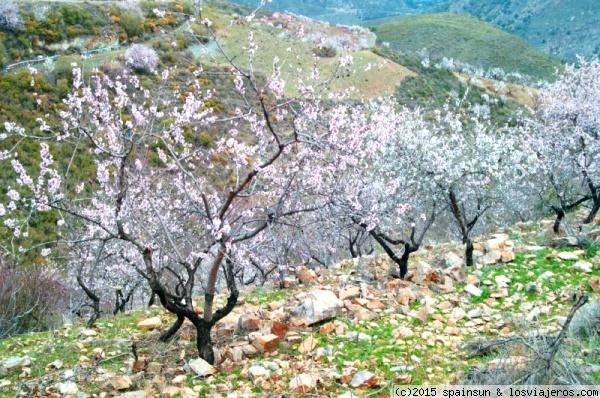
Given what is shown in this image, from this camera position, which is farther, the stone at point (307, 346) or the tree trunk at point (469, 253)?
the tree trunk at point (469, 253)

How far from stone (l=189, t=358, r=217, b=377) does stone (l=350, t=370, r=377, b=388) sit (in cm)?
154

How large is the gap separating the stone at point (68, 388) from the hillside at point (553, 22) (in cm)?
10170

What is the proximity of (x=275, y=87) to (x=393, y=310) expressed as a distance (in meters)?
3.46

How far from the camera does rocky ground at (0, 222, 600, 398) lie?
4.66 m

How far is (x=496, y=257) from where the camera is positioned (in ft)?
26.7

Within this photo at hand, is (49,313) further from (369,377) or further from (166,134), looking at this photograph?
(369,377)

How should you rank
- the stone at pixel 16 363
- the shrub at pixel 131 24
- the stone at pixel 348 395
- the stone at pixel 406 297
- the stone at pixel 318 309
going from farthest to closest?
the shrub at pixel 131 24
the stone at pixel 406 297
the stone at pixel 318 309
the stone at pixel 16 363
the stone at pixel 348 395

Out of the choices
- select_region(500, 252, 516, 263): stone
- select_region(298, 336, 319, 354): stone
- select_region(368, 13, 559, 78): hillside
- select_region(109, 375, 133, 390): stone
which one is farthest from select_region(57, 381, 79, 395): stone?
select_region(368, 13, 559, 78): hillside

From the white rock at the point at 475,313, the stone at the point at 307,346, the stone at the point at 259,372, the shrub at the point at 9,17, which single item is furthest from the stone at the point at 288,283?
the shrub at the point at 9,17

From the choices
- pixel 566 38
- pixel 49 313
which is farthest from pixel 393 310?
pixel 566 38

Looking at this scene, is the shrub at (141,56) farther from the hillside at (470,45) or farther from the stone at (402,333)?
the hillside at (470,45)

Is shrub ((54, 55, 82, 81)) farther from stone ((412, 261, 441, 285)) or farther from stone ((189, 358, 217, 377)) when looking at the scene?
stone ((189, 358, 217, 377))

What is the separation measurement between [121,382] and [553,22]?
130 metres

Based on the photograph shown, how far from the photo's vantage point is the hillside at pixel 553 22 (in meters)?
97.9
